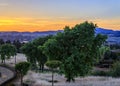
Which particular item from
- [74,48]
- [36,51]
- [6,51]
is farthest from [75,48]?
[6,51]

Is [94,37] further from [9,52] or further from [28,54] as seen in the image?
[9,52]

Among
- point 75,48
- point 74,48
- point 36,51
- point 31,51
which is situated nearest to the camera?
point 75,48

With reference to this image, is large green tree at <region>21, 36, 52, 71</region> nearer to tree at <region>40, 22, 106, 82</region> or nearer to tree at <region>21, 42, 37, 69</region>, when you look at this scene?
tree at <region>21, 42, 37, 69</region>

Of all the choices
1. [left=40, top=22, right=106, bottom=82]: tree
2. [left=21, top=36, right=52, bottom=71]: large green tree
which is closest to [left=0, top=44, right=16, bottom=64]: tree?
[left=21, top=36, right=52, bottom=71]: large green tree

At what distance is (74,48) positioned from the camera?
62.2 m

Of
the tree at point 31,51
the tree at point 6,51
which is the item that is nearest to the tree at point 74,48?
the tree at point 31,51

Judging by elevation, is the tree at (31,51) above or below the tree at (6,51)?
above

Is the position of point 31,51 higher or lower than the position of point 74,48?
lower

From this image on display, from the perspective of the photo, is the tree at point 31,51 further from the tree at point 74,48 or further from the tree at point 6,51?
the tree at point 74,48

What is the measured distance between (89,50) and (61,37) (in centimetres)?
581

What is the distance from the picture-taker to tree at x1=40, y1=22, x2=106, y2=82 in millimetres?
61344

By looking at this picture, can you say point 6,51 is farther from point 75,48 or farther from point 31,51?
point 75,48

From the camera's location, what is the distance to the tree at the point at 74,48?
61.3 meters

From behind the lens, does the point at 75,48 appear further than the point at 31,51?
No
